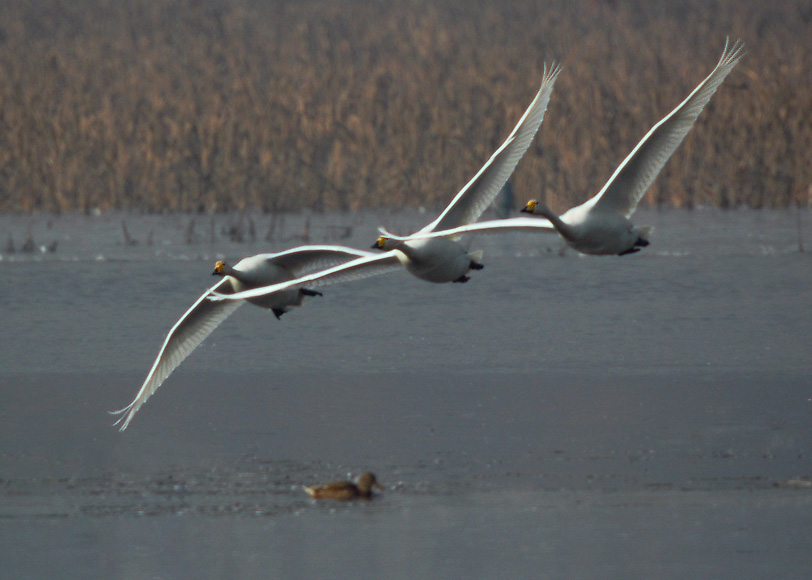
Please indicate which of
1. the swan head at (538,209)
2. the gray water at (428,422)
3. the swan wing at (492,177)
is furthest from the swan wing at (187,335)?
the swan head at (538,209)

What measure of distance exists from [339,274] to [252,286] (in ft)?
1.53

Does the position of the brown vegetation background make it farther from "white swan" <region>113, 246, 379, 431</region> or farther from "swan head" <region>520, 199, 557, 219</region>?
"swan head" <region>520, 199, 557, 219</region>

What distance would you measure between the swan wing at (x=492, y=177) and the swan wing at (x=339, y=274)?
292 mm

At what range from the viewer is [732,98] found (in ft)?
60.4

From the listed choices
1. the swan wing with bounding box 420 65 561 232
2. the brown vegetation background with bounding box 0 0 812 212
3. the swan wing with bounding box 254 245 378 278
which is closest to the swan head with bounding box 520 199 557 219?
the swan wing with bounding box 420 65 561 232

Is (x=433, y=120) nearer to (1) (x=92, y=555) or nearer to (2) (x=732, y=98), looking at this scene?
(2) (x=732, y=98)

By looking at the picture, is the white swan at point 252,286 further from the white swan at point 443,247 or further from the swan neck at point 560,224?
the swan neck at point 560,224

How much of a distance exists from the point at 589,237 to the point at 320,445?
9.17ft

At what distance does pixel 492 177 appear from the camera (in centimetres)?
796

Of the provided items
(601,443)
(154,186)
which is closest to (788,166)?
(154,186)

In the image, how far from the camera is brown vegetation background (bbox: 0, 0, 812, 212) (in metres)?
18.3

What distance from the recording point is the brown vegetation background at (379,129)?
1831 centimetres

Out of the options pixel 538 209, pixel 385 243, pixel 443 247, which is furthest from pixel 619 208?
pixel 385 243

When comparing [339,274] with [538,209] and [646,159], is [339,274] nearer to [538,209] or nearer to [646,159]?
[538,209]
